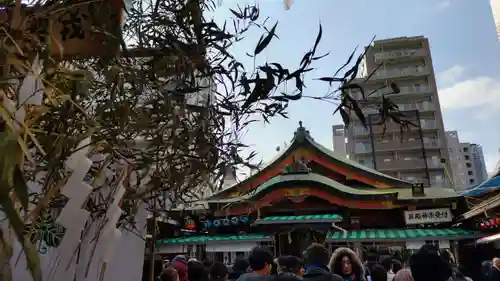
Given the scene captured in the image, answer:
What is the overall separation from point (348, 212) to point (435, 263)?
876 cm

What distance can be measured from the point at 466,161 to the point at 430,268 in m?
51.9

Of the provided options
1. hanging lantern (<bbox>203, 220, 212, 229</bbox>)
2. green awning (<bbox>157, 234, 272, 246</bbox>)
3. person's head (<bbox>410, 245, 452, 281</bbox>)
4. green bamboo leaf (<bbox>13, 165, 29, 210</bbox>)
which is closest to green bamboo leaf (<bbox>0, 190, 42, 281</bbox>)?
green bamboo leaf (<bbox>13, 165, 29, 210</bbox>)

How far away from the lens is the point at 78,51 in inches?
74.1

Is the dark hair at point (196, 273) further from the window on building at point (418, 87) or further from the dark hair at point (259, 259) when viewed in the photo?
the window on building at point (418, 87)

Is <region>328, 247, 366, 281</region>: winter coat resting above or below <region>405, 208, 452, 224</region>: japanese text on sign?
below

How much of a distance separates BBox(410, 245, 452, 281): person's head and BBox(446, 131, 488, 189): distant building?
160 ft

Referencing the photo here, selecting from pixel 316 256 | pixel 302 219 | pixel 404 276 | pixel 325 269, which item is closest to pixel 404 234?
pixel 302 219

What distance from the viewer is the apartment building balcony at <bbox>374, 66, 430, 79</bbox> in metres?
30.6

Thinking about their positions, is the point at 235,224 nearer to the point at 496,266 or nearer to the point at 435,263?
the point at 496,266

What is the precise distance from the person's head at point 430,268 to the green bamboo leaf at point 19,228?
203 cm

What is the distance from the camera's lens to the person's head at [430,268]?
2102 mm

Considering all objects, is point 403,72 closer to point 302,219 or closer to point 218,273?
point 302,219

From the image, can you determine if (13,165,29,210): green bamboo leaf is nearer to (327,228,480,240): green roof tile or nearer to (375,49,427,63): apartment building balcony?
(327,228,480,240): green roof tile

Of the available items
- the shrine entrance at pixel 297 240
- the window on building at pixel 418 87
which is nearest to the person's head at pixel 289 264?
the shrine entrance at pixel 297 240
